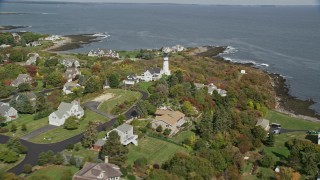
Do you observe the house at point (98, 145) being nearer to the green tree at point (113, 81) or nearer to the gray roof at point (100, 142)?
the gray roof at point (100, 142)

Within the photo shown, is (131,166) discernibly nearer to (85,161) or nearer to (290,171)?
(85,161)

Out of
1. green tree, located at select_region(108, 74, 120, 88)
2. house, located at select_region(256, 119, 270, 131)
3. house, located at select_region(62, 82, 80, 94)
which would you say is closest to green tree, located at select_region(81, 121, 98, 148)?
house, located at select_region(256, 119, 270, 131)

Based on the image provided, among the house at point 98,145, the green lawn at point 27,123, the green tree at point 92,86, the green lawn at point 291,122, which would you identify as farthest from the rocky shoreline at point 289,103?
the green lawn at point 27,123

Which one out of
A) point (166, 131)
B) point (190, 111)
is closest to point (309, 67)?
point (190, 111)

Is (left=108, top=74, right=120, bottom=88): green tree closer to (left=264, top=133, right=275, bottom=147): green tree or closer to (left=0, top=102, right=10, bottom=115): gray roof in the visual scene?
(left=0, top=102, right=10, bottom=115): gray roof

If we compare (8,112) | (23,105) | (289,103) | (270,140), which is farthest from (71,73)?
(270,140)

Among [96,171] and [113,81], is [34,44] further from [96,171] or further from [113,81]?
[96,171]
